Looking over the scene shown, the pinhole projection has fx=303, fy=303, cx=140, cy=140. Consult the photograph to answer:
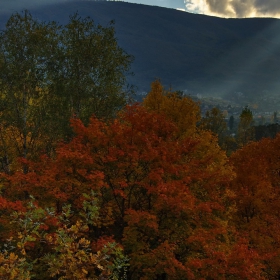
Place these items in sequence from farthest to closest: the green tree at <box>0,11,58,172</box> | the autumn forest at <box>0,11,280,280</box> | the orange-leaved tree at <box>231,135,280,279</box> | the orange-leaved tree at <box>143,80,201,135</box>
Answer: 1. the orange-leaved tree at <box>143,80,201,135</box>
2. the green tree at <box>0,11,58,172</box>
3. the orange-leaved tree at <box>231,135,280,279</box>
4. the autumn forest at <box>0,11,280,280</box>

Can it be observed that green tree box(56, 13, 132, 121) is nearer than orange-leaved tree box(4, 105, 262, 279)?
No

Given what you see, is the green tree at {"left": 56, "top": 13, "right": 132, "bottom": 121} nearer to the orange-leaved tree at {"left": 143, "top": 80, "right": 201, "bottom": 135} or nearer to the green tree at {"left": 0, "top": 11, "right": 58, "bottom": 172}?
the green tree at {"left": 0, "top": 11, "right": 58, "bottom": 172}

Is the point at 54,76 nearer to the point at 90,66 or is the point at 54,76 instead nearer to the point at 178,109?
the point at 90,66

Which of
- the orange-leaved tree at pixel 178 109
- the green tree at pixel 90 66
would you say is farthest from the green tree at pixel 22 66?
the orange-leaved tree at pixel 178 109

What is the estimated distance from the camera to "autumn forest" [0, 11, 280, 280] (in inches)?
703

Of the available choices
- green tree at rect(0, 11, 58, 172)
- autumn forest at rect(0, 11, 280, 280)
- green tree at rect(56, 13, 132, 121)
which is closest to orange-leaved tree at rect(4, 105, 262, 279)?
autumn forest at rect(0, 11, 280, 280)

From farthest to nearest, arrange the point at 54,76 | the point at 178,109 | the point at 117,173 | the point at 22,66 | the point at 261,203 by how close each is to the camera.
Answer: the point at 178,109 → the point at 54,76 → the point at 261,203 → the point at 22,66 → the point at 117,173

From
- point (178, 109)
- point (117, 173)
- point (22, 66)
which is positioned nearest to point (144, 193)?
point (117, 173)

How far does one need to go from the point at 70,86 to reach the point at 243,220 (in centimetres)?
2259

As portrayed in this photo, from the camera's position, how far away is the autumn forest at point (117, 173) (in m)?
17.9

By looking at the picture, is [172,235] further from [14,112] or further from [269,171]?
[269,171]

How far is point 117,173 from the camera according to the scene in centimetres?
2041

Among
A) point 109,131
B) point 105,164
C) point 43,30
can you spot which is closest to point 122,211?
point 105,164

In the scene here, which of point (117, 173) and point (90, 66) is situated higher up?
point (90, 66)
